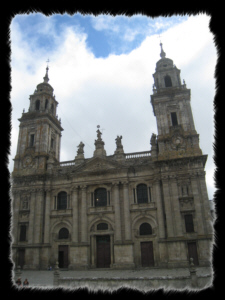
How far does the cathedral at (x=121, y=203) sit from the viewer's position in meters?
28.5

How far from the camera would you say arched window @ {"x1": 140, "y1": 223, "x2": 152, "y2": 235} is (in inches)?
1187

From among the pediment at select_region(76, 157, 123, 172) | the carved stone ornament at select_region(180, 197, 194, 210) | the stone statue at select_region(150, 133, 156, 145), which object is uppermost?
the stone statue at select_region(150, 133, 156, 145)

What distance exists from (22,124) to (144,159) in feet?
68.4

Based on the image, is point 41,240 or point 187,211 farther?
point 41,240

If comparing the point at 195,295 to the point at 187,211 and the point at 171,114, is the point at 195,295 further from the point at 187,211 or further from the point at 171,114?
the point at 171,114

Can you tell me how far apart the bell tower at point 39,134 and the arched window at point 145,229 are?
51.8 ft

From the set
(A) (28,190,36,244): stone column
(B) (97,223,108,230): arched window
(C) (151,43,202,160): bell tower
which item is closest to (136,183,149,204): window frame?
(C) (151,43,202,160): bell tower

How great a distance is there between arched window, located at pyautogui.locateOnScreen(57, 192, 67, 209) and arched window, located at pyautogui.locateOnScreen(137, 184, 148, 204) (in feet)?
33.6

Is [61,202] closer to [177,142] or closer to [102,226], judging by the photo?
[102,226]

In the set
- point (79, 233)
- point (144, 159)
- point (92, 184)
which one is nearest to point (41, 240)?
point (79, 233)

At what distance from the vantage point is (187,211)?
28.8m

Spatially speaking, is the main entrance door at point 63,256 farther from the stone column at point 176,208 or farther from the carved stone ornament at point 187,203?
the carved stone ornament at point 187,203

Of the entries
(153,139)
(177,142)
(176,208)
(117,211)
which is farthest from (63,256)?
(177,142)

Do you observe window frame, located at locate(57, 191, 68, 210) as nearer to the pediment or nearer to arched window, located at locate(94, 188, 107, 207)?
the pediment
